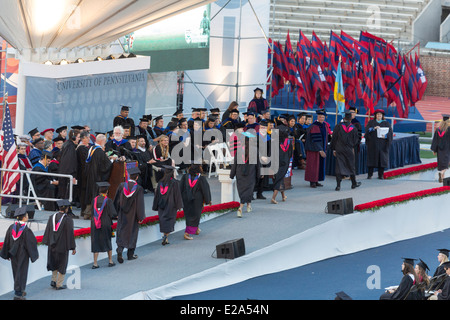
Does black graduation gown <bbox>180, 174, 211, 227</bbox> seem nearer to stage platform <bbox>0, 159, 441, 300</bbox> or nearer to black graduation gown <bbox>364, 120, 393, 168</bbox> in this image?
stage platform <bbox>0, 159, 441, 300</bbox>

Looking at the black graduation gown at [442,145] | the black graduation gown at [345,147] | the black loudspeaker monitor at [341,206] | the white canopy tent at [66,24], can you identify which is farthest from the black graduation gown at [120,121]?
the black graduation gown at [442,145]

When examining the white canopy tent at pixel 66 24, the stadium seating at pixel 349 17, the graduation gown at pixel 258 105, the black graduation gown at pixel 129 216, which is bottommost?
the black graduation gown at pixel 129 216

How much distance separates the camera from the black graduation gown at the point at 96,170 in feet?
43.7

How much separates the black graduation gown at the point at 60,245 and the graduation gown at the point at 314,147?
6.30 meters

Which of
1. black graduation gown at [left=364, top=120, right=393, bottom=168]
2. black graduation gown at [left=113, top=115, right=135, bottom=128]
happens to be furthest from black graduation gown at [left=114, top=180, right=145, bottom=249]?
black graduation gown at [left=364, top=120, right=393, bottom=168]

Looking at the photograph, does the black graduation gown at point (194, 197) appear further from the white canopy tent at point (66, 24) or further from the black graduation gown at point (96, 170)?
the white canopy tent at point (66, 24)

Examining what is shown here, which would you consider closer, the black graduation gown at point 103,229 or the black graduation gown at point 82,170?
the black graduation gown at point 103,229

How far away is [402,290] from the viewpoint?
10.9m

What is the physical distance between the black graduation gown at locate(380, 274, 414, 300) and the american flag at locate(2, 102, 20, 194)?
555cm

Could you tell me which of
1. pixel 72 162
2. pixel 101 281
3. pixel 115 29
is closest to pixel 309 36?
pixel 115 29

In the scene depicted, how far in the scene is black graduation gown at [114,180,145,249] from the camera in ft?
40.0

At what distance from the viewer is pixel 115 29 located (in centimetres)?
1956

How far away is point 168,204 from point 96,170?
1288mm

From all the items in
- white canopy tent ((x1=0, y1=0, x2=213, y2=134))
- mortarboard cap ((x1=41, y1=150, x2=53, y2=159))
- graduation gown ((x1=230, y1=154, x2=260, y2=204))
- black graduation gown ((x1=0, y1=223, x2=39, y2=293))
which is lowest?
black graduation gown ((x1=0, y1=223, x2=39, y2=293))
